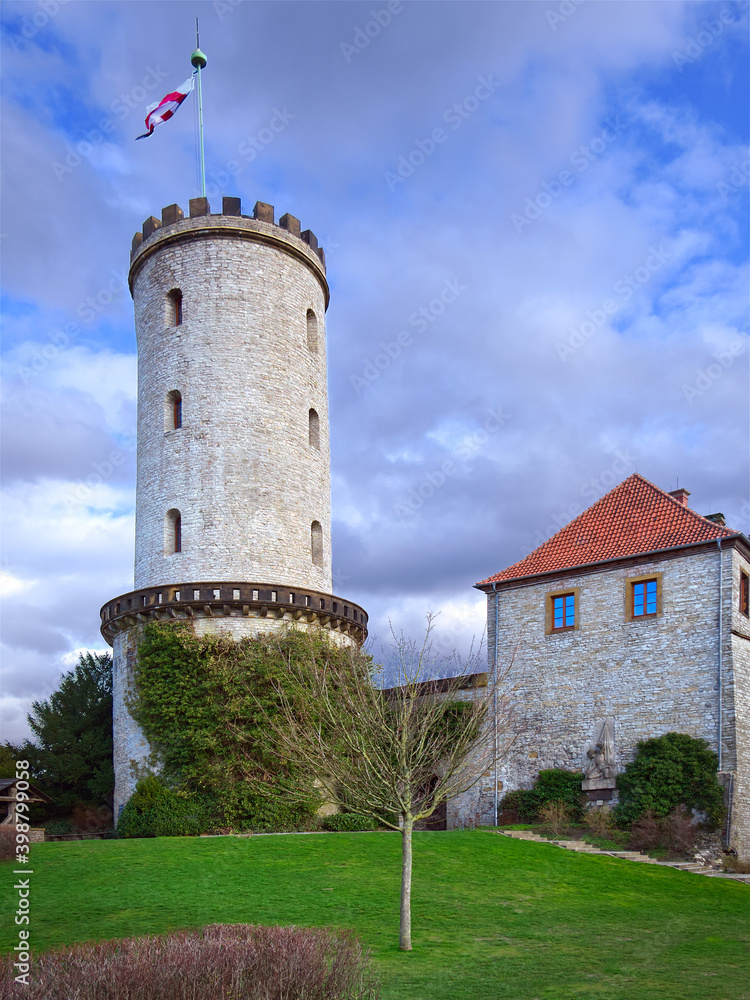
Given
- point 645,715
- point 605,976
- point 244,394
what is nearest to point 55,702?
point 244,394

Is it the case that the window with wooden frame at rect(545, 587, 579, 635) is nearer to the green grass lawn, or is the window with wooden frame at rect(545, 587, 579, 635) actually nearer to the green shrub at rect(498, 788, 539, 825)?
the green shrub at rect(498, 788, 539, 825)

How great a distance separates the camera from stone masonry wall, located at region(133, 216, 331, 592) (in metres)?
27.2

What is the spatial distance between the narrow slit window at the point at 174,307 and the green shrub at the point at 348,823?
15.7 meters

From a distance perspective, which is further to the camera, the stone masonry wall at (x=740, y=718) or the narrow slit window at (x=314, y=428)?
the narrow slit window at (x=314, y=428)

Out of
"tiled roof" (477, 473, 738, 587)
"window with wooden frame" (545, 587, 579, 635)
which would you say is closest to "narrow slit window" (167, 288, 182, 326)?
"tiled roof" (477, 473, 738, 587)

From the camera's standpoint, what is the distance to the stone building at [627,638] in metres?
23.9

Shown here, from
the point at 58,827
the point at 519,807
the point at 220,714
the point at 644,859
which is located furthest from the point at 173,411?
the point at 644,859

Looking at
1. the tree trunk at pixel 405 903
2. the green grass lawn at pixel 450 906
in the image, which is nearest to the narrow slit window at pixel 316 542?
the green grass lawn at pixel 450 906

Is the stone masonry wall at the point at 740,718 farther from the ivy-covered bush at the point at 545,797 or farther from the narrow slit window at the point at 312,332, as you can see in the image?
the narrow slit window at the point at 312,332

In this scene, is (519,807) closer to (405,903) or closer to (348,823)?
(348,823)

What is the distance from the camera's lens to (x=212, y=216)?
29125mm

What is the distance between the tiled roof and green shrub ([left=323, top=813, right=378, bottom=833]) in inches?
328

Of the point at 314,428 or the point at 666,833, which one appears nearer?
the point at 666,833

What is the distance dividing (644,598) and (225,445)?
12957 millimetres
